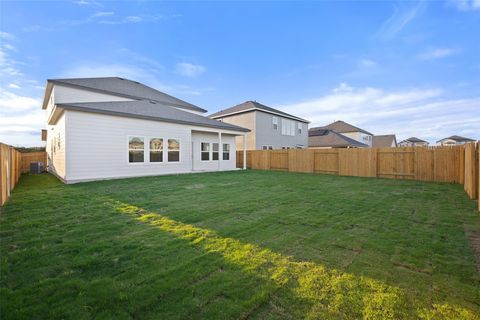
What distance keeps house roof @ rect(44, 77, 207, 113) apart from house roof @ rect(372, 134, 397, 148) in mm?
41061

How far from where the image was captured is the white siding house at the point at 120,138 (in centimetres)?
1031

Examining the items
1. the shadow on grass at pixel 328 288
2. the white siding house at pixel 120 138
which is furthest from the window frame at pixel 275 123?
the shadow on grass at pixel 328 288

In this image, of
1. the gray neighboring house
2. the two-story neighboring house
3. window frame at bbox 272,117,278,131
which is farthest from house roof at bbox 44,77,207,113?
the gray neighboring house

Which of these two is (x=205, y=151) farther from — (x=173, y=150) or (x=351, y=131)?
(x=351, y=131)

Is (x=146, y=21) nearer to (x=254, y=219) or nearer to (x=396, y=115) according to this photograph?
(x=254, y=219)

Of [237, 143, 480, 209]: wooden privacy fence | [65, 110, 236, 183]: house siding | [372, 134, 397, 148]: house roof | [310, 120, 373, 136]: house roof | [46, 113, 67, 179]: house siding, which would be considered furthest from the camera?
[372, 134, 397, 148]: house roof

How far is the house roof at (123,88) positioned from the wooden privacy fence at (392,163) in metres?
10.7

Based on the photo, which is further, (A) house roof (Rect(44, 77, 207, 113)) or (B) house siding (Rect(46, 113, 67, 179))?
(A) house roof (Rect(44, 77, 207, 113))

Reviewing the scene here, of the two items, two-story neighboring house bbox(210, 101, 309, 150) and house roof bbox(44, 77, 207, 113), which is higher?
house roof bbox(44, 77, 207, 113)

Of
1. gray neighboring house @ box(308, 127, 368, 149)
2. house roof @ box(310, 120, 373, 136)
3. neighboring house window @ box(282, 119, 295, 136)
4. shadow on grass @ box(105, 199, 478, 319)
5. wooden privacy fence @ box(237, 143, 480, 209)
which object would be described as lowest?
shadow on grass @ box(105, 199, 478, 319)

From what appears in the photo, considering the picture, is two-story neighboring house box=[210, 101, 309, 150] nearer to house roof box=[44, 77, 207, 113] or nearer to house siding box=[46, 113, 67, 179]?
house roof box=[44, 77, 207, 113]

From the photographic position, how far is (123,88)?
18391mm

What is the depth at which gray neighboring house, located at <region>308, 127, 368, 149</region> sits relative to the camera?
29714 mm

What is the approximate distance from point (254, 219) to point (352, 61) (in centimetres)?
1595
